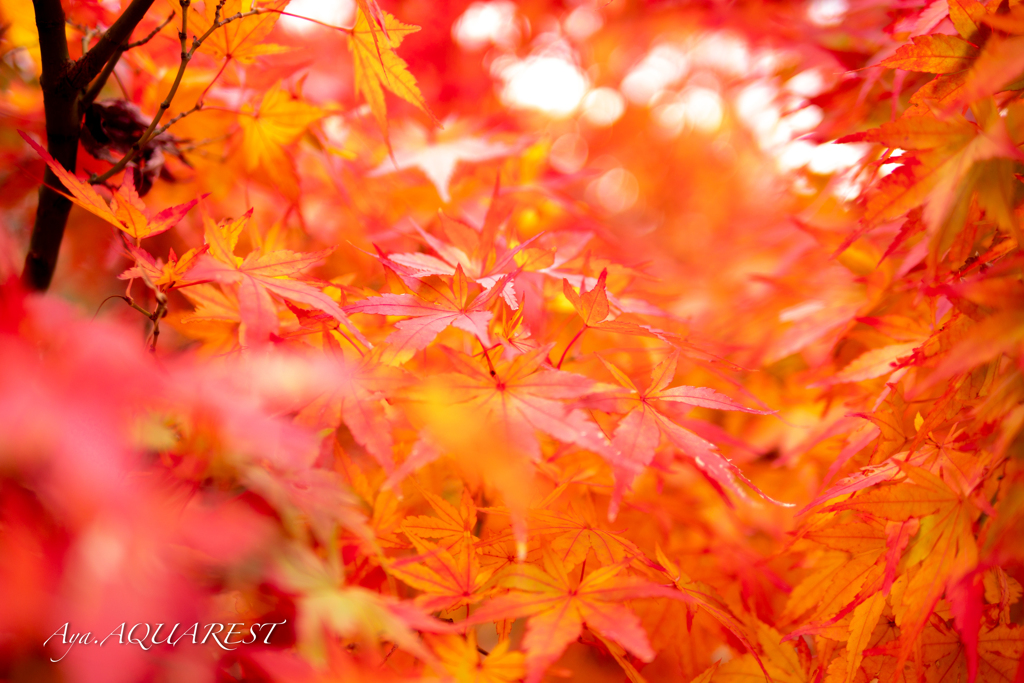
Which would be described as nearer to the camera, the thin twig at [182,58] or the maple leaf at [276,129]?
the thin twig at [182,58]

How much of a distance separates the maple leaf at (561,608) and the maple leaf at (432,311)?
25 centimetres

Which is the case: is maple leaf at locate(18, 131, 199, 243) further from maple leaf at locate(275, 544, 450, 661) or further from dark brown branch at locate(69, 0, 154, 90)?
maple leaf at locate(275, 544, 450, 661)

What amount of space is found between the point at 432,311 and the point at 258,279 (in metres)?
0.18

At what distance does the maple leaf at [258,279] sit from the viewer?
50 centimetres

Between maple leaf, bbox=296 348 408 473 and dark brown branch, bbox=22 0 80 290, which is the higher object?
dark brown branch, bbox=22 0 80 290

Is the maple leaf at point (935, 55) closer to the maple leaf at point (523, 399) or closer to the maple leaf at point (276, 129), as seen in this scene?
the maple leaf at point (523, 399)

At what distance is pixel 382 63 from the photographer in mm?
682

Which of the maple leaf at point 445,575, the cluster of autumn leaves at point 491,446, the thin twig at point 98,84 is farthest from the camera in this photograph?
the thin twig at point 98,84

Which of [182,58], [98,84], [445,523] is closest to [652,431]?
[445,523]

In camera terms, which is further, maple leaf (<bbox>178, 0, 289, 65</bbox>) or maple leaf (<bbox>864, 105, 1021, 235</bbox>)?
maple leaf (<bbox>178, 0, 289, 65</bbox>)

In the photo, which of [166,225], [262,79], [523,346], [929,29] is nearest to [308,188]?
[262,79]

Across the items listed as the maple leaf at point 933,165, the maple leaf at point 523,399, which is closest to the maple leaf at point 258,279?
the maple leaf at point 523,399

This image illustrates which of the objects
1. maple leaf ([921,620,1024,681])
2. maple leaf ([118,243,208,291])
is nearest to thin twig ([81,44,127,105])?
maple leaf ([118,243,208,291])

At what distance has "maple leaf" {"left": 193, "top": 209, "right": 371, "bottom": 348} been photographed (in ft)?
1.65
